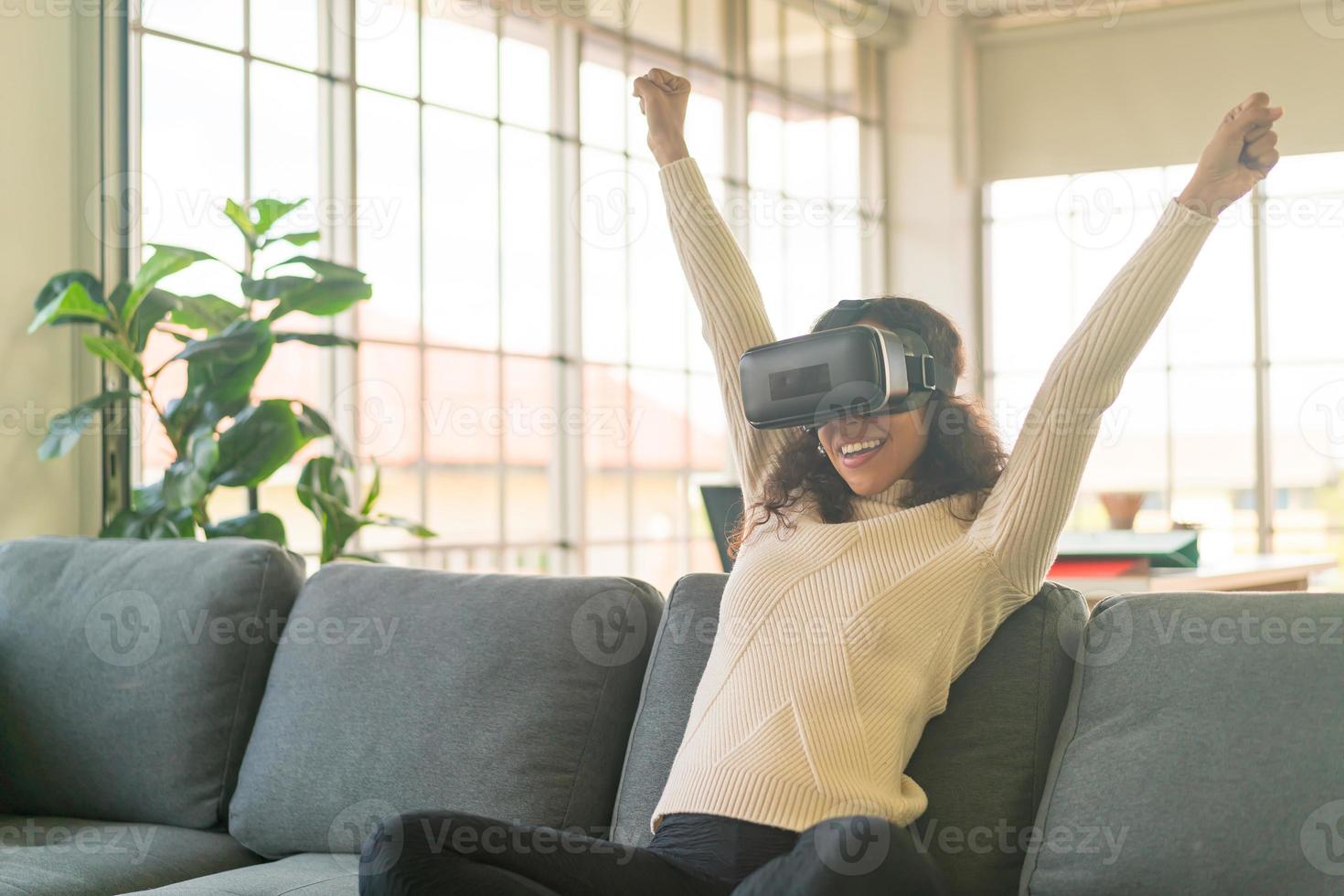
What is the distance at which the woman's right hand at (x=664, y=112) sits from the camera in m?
1.82

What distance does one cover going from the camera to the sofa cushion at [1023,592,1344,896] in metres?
1.32

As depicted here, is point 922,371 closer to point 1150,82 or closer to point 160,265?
point 160,265

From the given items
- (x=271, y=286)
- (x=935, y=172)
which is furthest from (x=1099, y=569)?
(x=935, y=172)

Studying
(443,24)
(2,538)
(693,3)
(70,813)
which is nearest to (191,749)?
(70,813)

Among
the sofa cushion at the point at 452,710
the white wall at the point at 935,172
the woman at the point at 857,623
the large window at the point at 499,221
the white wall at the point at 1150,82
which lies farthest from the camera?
the white wall at the point at 935,172

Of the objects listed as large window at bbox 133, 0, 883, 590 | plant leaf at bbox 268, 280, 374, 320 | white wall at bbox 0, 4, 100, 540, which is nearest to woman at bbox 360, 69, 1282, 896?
plant leaf at bbox 268, 280, 374, 320

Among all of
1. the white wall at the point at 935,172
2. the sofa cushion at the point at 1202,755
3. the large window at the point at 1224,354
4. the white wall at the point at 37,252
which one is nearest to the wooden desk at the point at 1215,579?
the sofa cushion at the point at 1202,755

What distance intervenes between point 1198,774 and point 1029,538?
0.96ft

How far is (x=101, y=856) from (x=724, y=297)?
1111 millimetres

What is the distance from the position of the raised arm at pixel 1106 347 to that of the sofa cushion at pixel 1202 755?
7.0 inches

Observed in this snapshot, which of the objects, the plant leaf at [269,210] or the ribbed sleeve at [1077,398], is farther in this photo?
the plant leaf at [269,210]

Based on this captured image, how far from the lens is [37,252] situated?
3064 millimetres

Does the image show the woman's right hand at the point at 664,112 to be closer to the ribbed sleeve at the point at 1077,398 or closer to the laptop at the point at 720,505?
the ribbed sleeve at the point at 1077,398

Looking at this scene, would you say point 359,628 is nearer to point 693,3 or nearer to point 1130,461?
point 693,3
